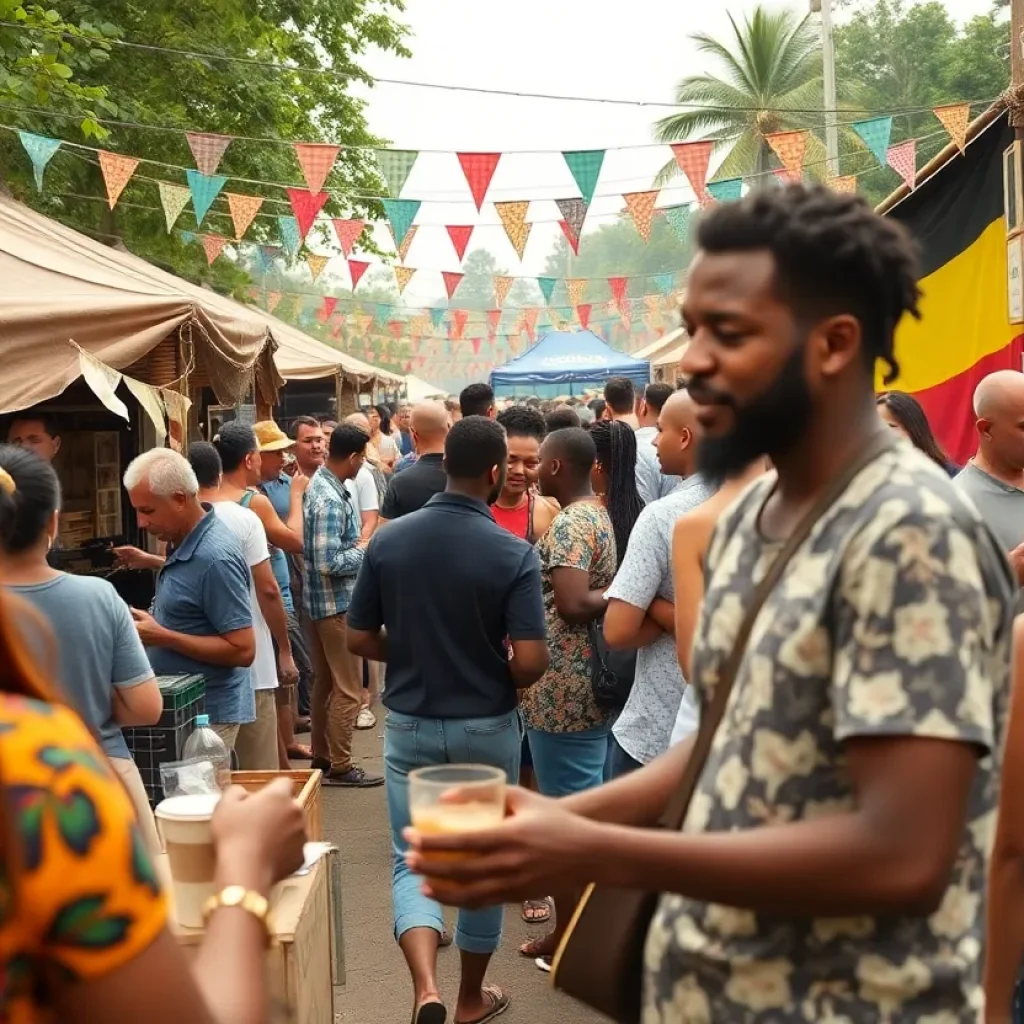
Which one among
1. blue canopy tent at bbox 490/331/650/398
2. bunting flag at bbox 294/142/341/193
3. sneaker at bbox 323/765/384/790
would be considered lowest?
sneaker at bbox 323/765/384/790

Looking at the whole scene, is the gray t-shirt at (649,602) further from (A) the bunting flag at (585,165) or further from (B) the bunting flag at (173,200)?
(B) the bunting flag at (173,200)

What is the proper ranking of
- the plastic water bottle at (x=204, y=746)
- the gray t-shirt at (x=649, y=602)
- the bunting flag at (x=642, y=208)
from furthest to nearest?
the bunting flag at (x=642, y=208) → the plastic water bottle at (x=204, y=746) → the gray t-shirt at (x=649, y=602)

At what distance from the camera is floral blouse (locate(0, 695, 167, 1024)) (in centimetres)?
111

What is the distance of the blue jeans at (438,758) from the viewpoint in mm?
4723

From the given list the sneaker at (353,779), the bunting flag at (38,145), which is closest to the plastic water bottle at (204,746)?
the sneaker at (353,779)

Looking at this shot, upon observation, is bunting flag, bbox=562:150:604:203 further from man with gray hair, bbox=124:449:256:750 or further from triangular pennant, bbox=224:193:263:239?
man with gray hair, bbox=124:449:256:750

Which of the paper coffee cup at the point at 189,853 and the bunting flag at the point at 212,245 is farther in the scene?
the bunting flag at the point at 212,245

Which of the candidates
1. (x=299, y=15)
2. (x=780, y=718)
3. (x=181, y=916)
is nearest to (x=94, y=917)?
(x=780, y=718)

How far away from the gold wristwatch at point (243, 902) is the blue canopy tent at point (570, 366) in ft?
80.2

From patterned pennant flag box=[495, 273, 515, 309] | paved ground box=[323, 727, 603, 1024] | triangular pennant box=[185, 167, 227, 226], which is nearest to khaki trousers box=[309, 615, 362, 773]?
paved ground box=[323, 727, 603, 1024]

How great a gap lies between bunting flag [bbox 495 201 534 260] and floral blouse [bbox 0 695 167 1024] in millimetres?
14648

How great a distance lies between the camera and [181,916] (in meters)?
2.93

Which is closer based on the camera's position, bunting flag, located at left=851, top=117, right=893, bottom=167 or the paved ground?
the paved ground

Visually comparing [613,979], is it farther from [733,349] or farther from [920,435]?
[920,435]
